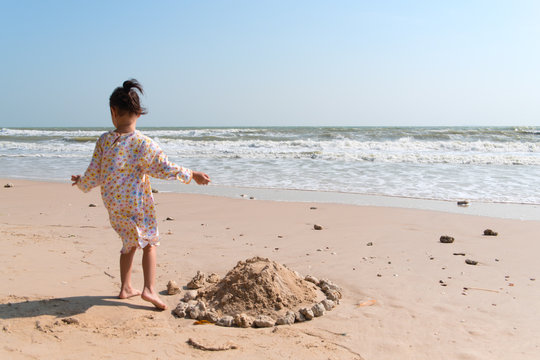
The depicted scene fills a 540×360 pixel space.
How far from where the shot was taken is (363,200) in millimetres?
7980

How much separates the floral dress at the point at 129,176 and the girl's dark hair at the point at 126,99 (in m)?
0.16

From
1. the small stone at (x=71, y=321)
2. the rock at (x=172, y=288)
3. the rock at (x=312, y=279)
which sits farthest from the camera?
the rock at (x=312, y=279)

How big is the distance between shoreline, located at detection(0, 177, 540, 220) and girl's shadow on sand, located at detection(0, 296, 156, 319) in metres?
5.01

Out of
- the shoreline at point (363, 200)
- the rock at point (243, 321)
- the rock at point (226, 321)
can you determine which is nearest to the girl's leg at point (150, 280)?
the rock at point (226, 321)

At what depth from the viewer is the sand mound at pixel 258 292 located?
10.2 feet

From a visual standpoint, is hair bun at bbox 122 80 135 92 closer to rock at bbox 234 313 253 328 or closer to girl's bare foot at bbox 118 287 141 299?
girl's bare foot at bbox 118 287 141 299

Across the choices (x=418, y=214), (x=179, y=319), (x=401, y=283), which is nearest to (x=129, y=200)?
(x=179, y=319)

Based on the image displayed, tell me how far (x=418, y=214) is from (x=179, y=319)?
15.1 ft

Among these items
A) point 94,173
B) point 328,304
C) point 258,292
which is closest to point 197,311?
point 258,292

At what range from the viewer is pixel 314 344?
103 inches

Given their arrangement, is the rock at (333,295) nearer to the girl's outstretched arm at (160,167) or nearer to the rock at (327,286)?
the rock at (327,286)

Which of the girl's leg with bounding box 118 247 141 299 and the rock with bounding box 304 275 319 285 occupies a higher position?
the girl's leg with bounding box 118 247 141 299

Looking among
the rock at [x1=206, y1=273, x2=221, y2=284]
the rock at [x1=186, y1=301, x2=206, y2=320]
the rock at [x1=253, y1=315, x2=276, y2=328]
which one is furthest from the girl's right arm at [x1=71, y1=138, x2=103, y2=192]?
the rock at [x1=253, y1=315, x2=276, y2=328]

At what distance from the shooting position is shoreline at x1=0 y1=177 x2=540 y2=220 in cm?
693
